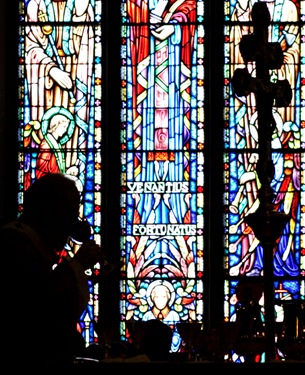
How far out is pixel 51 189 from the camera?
183 inches

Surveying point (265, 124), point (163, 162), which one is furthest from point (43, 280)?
point (163, 162)

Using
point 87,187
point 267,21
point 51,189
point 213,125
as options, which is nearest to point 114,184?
point 87,187

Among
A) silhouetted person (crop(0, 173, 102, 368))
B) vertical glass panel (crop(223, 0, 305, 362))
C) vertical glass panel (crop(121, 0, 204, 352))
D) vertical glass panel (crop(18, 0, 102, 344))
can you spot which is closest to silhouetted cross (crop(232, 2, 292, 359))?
silhouetted person (crop(0, 173, 102, 368))

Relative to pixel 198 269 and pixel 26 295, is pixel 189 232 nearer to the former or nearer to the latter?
pixel 198 269

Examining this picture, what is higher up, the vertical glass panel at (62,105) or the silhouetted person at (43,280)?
the vertical glass panel at (62,105)

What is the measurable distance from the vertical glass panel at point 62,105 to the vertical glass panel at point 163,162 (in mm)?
231

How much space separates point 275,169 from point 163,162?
856 mm

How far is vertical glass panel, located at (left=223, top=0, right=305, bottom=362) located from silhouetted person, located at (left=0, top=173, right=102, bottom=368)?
19.4ft

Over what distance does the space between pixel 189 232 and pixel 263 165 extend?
3813 mm

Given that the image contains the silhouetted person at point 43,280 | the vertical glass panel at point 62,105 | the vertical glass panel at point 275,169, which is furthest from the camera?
the vertical glass panel at point 62,105

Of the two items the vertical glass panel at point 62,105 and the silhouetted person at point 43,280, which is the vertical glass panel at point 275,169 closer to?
the vertical glass panel at point 62,105

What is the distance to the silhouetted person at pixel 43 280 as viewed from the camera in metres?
4.09

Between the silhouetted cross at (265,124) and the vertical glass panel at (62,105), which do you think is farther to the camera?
the vertical glass panel at (62,105)

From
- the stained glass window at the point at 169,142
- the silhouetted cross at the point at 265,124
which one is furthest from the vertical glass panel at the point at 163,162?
the silhouetted cross at the point at 265,124
